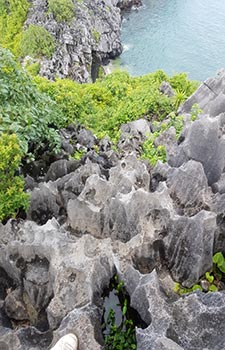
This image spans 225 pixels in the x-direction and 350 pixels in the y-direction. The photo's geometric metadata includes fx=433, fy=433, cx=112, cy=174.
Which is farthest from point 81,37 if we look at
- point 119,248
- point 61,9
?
point 119,248

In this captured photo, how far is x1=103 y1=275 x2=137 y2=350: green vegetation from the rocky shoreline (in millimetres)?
359

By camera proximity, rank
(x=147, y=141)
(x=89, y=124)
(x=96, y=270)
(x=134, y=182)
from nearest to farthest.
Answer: (x=96, y=270) < (x=134, y=182) < (x=147, y=141) < (x=89, y=124)

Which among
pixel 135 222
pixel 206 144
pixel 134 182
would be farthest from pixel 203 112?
pixel 135 222

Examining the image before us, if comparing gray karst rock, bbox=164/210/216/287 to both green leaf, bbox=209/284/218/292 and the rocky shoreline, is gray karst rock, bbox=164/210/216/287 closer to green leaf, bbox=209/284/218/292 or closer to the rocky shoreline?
the rocky shoreline

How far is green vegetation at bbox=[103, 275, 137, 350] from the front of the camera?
9.39 meters

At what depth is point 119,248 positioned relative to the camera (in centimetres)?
1116

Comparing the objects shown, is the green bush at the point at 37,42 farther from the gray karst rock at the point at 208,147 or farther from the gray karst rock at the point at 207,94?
the gray karst rock at the point at 208,147

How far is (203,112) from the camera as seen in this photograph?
60.2ft

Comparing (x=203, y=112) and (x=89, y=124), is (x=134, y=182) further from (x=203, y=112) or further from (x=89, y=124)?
(x=89, y=124)

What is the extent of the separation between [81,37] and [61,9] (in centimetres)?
412

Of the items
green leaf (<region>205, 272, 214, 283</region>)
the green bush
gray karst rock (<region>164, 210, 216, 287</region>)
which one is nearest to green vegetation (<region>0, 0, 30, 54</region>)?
the green bush

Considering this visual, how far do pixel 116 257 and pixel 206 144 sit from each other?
17.2ft

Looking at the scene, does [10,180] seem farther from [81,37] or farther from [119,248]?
[81,37]

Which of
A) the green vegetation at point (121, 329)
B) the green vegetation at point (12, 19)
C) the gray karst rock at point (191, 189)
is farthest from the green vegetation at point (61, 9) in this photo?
the green vegetation at point (121, 329)
